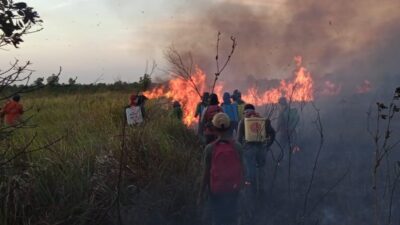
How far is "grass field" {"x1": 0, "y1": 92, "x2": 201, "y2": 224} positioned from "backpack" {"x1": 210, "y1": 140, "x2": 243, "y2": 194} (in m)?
1.15

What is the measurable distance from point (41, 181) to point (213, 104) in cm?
393

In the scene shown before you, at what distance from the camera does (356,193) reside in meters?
8.44

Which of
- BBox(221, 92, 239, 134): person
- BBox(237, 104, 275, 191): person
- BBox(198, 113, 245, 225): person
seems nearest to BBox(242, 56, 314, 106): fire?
BBox(221, 92, 239, 134): person

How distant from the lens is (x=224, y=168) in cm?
565

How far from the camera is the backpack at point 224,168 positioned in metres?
5.64

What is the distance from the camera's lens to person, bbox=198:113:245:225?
565cm

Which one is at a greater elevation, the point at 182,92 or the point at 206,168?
the point at 182,92

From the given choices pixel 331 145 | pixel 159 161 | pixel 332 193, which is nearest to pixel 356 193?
pixel 332 193

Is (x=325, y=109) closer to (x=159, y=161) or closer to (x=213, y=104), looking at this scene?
(x=213, y=104)

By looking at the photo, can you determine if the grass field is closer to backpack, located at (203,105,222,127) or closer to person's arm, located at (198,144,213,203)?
backpack, located at (203,105,222,127)

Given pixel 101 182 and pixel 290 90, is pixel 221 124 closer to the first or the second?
pixel 101 182

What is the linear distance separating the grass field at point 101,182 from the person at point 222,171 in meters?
0.93

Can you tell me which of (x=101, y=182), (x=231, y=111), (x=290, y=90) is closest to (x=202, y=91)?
(x=290, y=90)

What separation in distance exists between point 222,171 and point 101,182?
5.50ft
